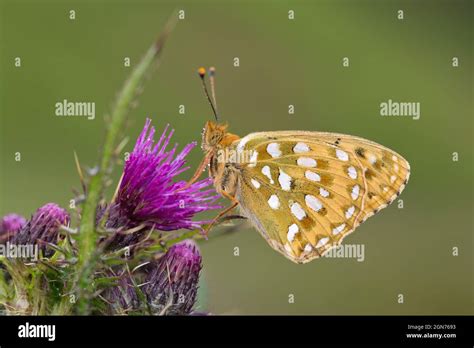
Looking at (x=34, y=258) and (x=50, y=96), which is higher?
(x=50, y=96)

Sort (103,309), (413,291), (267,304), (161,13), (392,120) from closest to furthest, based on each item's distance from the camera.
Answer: (103,309)
(267,304)
(413,291)
(161,13)
(392,120)

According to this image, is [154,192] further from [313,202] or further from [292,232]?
[313,202]

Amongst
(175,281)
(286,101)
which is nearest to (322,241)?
(175,281)

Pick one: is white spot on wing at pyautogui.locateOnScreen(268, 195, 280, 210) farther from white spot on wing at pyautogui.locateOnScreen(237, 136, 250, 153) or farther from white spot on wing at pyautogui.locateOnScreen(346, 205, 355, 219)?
white spot on wing at pyautogui.locateOnScreen(346, 205, 355, 219)

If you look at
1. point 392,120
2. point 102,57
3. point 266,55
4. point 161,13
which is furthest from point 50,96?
point 392,120

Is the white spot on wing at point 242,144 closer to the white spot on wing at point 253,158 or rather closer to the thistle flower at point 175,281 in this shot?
the white spot on wing at point 253,158

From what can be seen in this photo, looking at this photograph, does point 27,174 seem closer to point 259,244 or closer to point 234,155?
point 259,244

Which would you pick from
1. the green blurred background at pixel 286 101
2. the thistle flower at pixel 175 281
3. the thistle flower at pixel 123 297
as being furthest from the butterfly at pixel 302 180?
the green blurred background at pixel 286 101
